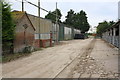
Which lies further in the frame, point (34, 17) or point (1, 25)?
point (34, 17)

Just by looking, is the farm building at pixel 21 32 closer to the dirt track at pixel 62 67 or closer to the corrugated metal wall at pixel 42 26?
the dirt track at pixel 62 67

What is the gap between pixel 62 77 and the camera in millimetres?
6543

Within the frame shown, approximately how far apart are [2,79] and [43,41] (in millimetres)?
15542

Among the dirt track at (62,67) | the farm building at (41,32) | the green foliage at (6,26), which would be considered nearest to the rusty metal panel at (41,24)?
the farm building at (41,32)

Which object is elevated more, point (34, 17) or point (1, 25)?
point (34, 17)

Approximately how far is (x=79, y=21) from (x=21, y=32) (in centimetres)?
7188

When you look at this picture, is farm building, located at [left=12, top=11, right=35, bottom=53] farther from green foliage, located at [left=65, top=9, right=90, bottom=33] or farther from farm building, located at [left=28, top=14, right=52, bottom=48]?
green foliage, located at [left=65, top=9, right=90, bottom=33]

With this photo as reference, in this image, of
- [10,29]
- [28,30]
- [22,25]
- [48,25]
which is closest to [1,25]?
[10,29]

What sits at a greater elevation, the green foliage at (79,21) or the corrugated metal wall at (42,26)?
the green foliage at (79,21)

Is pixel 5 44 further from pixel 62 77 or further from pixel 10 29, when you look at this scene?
pixel 62 77

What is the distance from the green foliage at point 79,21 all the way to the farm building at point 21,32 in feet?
222

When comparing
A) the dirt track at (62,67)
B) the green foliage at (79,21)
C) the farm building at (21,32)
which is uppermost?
the green foliage at (79,21)

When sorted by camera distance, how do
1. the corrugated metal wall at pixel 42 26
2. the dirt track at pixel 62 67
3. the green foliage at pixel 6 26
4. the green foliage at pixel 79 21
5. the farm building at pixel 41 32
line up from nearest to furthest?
the dirt track at pixel 62 67
the green foliage at pixel 6 26
the farm building at pixel 41 32
the corrugated metal wall at pixel 42 26
the green foliage at pixel 79 21

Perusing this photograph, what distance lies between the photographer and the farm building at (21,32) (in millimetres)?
14367
